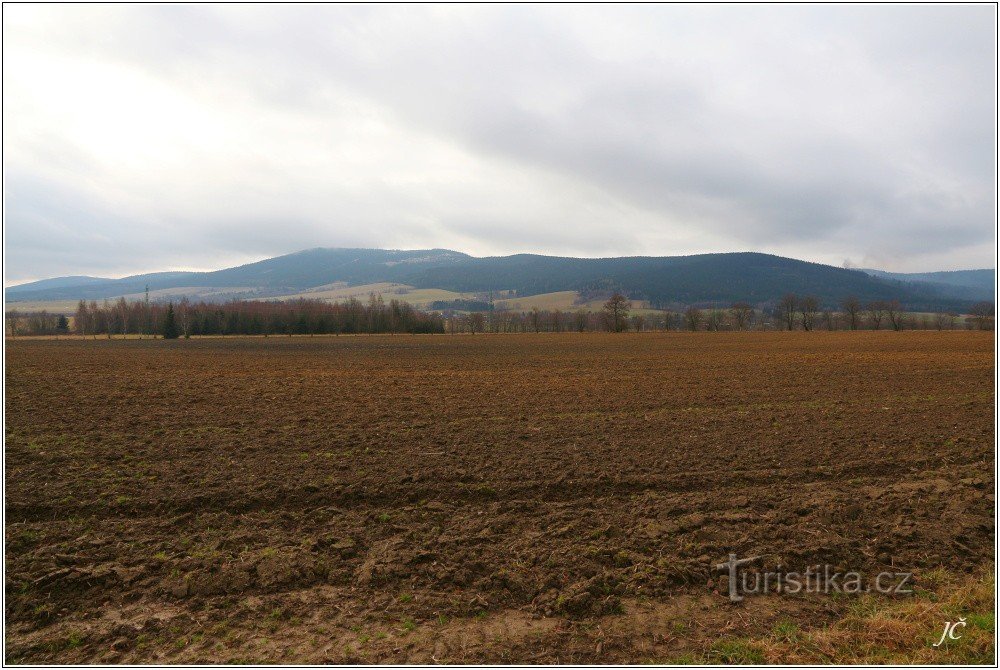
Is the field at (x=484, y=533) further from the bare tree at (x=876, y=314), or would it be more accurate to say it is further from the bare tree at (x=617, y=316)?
the bare tree at (x=876, y=314)

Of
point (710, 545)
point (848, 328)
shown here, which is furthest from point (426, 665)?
point (848, 328)

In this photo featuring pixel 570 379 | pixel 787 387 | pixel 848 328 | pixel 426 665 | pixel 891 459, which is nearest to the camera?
pixel 426 665

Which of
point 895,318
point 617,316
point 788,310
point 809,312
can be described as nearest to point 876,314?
point 895,318

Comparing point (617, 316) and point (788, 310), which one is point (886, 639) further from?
point (788, 310)

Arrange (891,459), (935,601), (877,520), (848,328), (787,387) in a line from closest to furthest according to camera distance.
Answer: (935,601)
(877,520)
(891,459)
(787,387)
(848,328)

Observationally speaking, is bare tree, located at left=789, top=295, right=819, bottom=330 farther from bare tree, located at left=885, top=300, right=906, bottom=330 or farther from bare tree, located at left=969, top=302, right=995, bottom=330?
bare tree, located at left=969, top=302, right=995, bottom=330

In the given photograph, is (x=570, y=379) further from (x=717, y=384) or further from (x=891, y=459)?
(x=891, y=459)

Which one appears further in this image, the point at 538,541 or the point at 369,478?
the point at 369,478

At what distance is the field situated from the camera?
16.9 feet

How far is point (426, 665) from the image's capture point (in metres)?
4.79

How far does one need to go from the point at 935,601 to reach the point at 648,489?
414cm

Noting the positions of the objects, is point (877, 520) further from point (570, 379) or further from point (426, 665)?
point (570, 379)

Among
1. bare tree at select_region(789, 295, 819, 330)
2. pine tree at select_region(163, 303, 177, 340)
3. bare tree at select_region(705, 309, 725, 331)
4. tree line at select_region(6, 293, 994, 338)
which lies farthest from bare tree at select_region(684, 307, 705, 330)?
pine tree at select_region(163, 303, 177, 340)

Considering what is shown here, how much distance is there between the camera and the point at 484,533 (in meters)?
7.48
